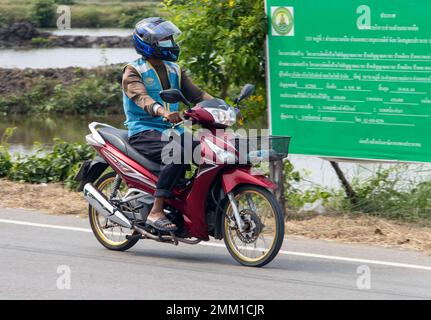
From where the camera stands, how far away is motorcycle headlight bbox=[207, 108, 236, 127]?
7.82m

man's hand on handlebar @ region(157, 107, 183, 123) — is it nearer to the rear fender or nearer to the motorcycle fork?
the motorcycle fork

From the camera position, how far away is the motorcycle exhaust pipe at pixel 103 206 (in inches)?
338

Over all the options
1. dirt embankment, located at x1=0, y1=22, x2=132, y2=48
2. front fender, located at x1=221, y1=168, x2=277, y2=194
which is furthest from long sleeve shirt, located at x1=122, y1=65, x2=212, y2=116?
dirt embankment, located at x1=0, y1=22, x2=132, y2=48

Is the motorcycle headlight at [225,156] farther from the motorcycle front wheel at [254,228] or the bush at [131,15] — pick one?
the bush at [131,15]

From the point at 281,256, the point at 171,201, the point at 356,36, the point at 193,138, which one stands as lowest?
the point at 281,256

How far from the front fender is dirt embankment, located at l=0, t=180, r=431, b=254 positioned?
5.54ft

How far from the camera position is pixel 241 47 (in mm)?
10156

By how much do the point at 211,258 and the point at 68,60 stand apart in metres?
18.4

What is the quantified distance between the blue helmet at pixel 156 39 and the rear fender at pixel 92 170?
1.14 meters

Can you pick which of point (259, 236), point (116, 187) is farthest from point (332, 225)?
point (116, 187)

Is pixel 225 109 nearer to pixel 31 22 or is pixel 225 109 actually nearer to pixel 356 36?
pixel 356 36

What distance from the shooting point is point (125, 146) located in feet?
27.8

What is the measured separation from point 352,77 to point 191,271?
292 cm

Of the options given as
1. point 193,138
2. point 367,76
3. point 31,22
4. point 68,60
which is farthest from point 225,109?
point 31,22
